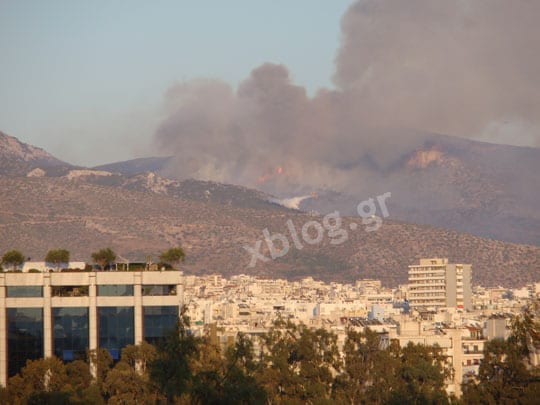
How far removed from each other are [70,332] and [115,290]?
3515mm

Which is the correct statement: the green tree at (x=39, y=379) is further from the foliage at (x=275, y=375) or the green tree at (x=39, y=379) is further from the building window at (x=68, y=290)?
the building window at (x=68, y=290)

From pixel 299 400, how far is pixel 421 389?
26.3 ft

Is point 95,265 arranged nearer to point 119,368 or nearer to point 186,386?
point 119,368

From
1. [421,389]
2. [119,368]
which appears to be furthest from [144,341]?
[421,389]

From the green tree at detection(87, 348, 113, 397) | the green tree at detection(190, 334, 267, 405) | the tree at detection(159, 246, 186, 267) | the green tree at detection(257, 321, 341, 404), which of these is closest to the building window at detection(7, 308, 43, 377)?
the green tree at detection(87, 348, 113, 397)

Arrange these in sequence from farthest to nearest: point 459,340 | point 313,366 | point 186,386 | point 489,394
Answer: point 459,340 → point 313,366 → point 489,394 → point 186,386

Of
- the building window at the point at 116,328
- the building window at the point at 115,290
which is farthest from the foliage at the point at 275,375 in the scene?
the building window at the point at 115,290

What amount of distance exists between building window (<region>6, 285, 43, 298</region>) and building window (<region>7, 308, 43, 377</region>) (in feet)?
2.84

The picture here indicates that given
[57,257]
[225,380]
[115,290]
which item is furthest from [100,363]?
[57,257]

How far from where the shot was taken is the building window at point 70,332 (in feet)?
312

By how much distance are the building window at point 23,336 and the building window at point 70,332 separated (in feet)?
3.06

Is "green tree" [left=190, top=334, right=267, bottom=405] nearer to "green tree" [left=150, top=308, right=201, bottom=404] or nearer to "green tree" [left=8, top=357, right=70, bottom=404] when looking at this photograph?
"green tree" [left=150, top=308, right=201, bottom=404]

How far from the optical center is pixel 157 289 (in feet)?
314

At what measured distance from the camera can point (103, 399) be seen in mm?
86125
